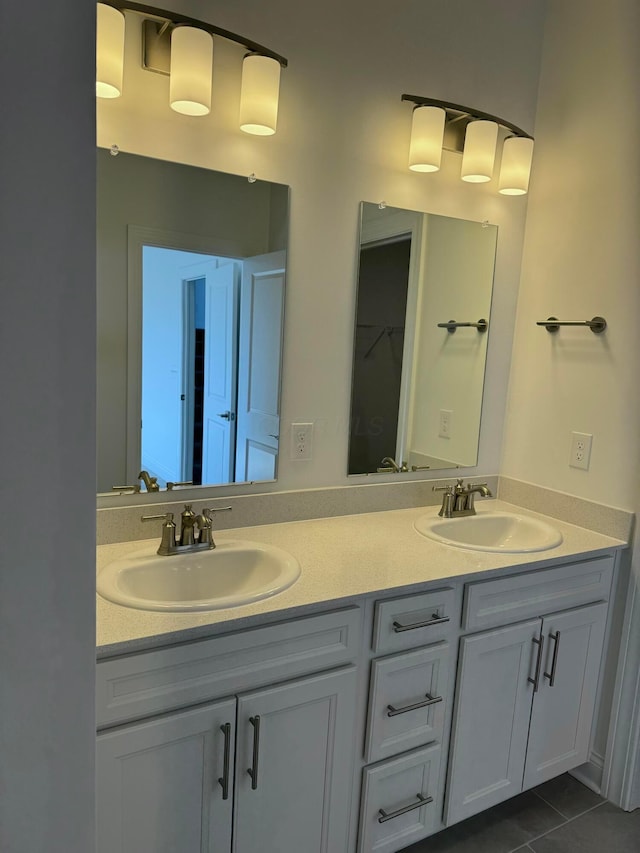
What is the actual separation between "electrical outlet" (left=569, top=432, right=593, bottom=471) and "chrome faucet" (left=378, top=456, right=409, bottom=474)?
0.58 m

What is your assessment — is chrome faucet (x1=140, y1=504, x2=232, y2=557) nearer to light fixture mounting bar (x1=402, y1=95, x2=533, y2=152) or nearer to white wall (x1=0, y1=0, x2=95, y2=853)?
white wall (x1=0, y1=0, x2=95, y2=853)

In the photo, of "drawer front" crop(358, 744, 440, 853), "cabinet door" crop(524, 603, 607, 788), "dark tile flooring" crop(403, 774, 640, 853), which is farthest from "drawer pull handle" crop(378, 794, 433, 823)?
"cabinet door" crop(524, 603, 607, 788)

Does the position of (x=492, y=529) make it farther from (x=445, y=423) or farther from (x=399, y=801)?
(x=399, y=801)

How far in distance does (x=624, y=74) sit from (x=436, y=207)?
0.68 meters

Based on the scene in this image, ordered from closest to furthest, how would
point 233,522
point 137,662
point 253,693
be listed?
point 137,662
point 253,693
point 233,522

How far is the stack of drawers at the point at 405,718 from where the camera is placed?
1.47 metres

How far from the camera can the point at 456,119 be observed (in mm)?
1984

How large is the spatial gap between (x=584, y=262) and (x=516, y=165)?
1.35 ft

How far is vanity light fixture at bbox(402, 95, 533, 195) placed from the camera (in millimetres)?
1880

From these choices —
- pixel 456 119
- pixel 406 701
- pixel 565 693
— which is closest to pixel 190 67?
pixel 456 119

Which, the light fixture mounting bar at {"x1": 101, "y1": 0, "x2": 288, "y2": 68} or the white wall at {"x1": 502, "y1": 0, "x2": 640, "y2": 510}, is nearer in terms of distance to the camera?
the light fixture mounting bar at {"x1": 101, "y1": 0, "x2": 288, "y2": 68}

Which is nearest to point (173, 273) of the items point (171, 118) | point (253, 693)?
point (171, 118)

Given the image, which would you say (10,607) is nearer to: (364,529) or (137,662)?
(137,662)

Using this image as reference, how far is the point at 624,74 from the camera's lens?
187 centimetres
